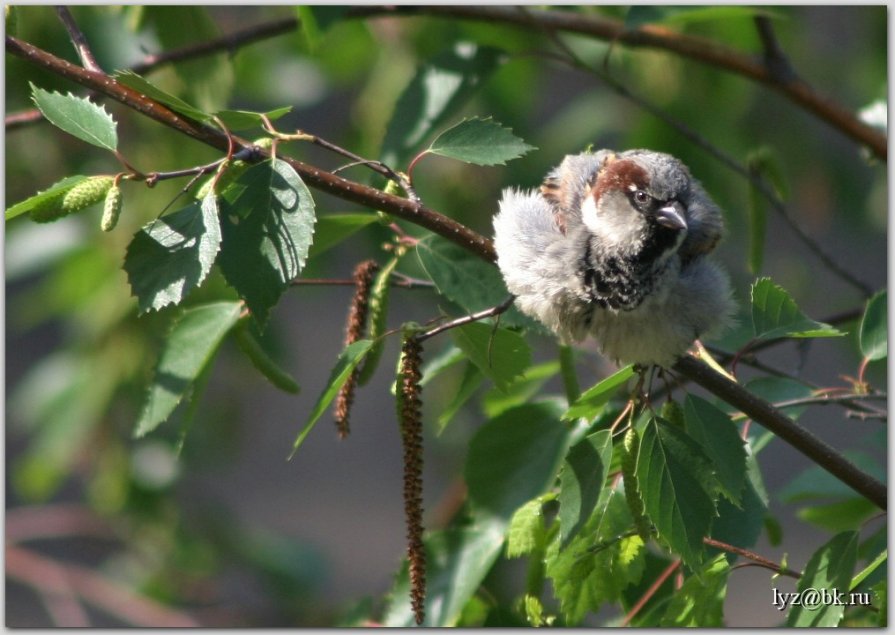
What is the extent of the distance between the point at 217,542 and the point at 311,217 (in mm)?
1507

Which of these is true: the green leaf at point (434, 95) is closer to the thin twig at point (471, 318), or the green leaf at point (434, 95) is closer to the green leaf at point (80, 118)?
the thin twig at point (471, 318)

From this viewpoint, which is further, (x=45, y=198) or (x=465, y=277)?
(x=465, y=277)

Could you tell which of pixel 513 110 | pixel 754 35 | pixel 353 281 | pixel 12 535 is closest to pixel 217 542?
pixel 12 535

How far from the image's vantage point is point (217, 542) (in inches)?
88.3

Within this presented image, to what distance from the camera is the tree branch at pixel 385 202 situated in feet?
3.09

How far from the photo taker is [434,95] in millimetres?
→ 1464

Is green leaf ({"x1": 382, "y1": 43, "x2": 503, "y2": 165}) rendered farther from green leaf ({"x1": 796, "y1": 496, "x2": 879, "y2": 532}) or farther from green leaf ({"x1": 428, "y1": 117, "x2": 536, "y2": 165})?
green leaf ({"x1": 796, "y1": 496, "x2": 879, "y2": 532})

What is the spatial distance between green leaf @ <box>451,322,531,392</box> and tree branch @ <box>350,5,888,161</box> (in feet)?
2.11

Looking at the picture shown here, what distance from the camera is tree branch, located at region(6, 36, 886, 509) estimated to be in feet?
3.09

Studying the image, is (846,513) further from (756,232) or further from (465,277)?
(465,277)

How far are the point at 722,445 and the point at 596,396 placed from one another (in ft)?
0.40

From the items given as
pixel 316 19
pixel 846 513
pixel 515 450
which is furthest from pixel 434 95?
pixel 846 513

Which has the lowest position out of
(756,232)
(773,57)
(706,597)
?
(706,597)

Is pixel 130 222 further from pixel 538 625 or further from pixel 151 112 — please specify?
pixel 538 625
